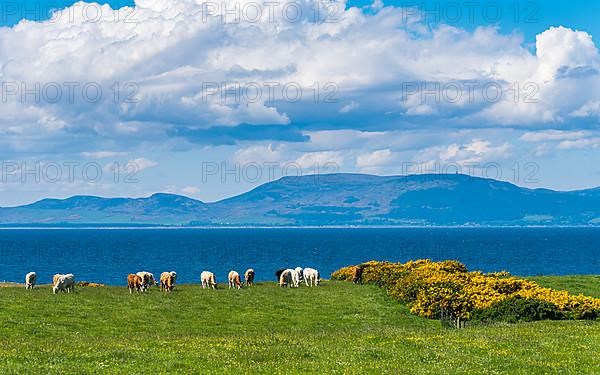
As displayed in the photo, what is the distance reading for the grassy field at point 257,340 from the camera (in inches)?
944

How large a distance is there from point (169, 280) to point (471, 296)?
951 inches

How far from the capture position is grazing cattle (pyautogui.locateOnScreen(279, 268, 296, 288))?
6291cm

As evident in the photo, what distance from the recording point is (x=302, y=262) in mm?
172875

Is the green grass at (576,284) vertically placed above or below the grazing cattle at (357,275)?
below

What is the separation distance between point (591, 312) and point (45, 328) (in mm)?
31552

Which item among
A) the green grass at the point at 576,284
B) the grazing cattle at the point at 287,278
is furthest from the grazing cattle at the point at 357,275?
the green grass at the point at 576,284

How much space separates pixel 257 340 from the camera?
100 ft

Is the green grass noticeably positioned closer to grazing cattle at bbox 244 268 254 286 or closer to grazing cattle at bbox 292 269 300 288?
grazing cattle at bbox 292 269 300 288

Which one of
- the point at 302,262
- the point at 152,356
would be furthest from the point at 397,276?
the point at 302,262

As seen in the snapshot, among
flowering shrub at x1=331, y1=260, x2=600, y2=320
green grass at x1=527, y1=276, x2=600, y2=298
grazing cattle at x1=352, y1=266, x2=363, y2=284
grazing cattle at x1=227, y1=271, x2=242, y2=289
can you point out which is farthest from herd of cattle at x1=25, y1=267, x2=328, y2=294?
green grass at x1=527, y1=276, x2=600, y2=298

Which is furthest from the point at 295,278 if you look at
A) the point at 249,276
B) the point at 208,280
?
the point at 208,280

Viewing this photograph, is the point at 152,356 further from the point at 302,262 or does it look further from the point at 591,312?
the point at 302,262

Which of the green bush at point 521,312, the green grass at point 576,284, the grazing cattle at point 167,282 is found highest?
the grazing cattle at point 167,282

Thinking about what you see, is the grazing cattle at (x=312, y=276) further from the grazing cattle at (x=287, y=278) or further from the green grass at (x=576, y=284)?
the green grass at (x=576, y=284)
